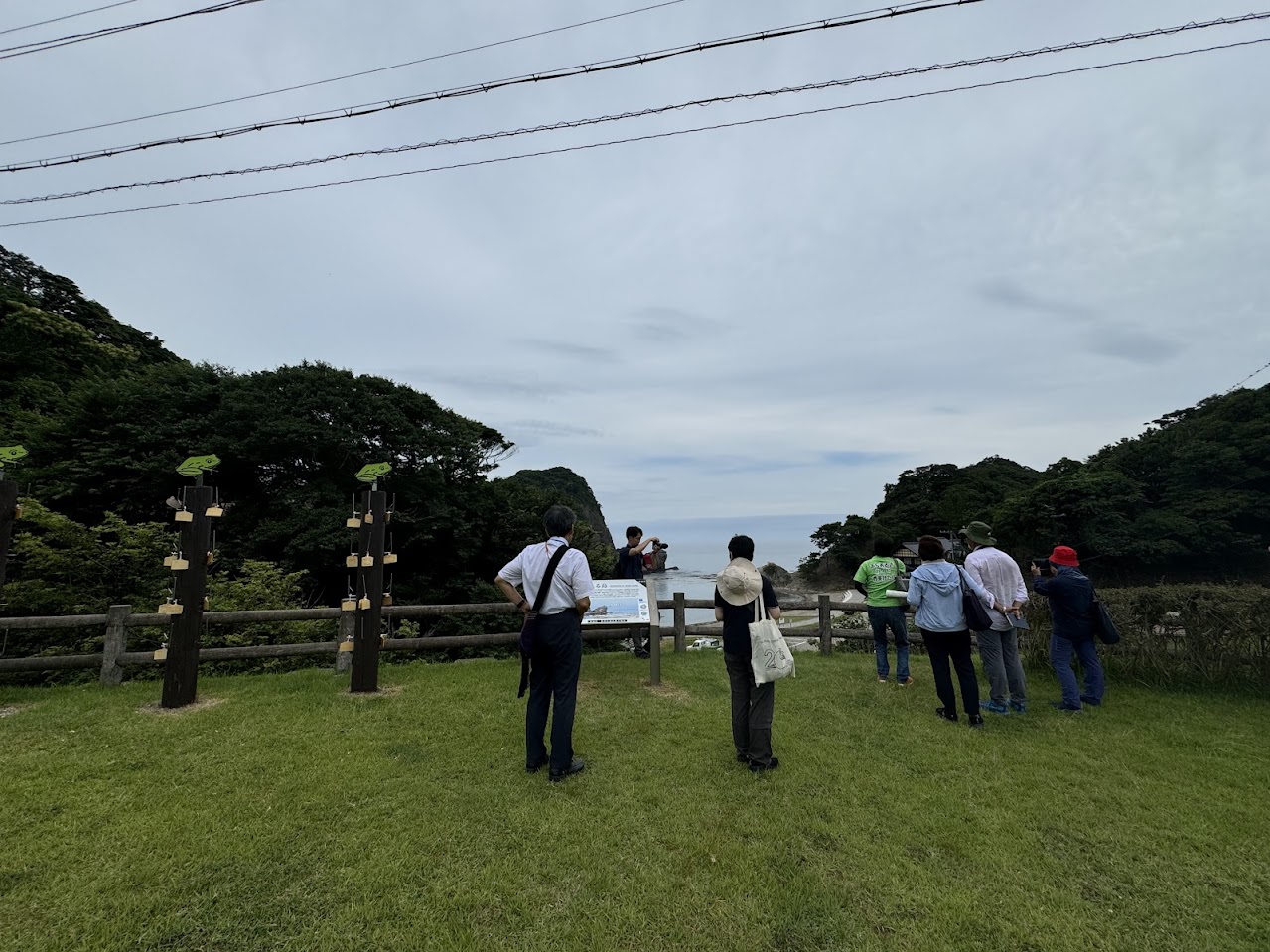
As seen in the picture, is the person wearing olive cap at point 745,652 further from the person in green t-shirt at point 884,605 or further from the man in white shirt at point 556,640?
the person in green t-shirt at point 884,605

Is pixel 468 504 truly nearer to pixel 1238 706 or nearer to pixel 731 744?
pixel 731 744

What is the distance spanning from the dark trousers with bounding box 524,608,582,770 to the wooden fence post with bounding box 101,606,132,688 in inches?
210

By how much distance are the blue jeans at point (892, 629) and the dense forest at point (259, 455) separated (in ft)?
33.6

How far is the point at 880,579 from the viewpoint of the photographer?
6711 millimetres

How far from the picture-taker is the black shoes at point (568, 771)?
12.7ft

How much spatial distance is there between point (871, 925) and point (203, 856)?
3440mm

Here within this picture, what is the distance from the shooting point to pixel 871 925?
251 centimetres

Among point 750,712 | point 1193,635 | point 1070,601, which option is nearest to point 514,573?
point 750,712

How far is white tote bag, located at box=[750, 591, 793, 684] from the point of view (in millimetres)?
4023

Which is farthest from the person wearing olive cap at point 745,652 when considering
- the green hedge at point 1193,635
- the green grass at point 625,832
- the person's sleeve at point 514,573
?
the green hedge at point 1193,635

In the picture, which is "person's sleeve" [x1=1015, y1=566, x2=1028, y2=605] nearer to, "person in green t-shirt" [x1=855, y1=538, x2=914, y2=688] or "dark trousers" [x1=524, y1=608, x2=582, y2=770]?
"person in green t-shirt" [x1=855, y1=538, x2=914, y2=688]

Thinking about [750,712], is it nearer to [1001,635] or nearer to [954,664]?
[954,664]

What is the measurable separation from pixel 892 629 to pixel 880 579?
0.61 metres

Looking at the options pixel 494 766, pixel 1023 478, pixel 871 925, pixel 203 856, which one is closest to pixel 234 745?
pixel 203 856
